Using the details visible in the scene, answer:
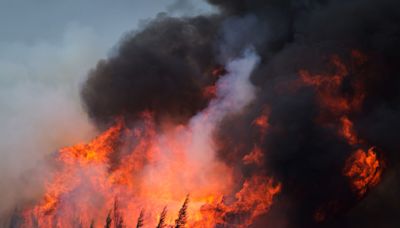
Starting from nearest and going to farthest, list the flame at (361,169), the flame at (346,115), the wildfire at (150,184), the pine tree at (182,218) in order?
the pine tree at (182,218), the wildfire at (150,184), the flame at (361,169), the flame at (346,115)

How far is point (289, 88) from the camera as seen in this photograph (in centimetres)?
3756

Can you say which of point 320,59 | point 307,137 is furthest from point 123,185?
point 320,59

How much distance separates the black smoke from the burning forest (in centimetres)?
10

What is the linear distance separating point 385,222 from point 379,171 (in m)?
8.63

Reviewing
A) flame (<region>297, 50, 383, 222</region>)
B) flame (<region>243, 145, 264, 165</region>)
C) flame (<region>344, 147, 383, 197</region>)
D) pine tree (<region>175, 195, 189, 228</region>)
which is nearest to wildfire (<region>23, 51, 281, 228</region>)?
pine tree (<region>175, 195, 189, 228</region>)

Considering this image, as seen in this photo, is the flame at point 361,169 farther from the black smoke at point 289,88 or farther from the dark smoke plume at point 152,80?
the dark smoke plume at point 152,80

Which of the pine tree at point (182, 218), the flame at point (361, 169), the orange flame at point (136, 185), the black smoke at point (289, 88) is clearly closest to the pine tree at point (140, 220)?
the orange flame at point (136, 185)

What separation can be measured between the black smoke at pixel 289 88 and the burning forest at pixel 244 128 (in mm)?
99

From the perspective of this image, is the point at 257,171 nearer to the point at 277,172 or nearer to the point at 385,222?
the point at 277,172

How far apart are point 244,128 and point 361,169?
31.1 feet

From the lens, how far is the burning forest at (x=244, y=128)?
115 ft

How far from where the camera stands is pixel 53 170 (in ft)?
122

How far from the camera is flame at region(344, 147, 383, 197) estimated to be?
3488 centimetres

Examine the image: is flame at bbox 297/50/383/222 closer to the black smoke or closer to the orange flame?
the black smoke
